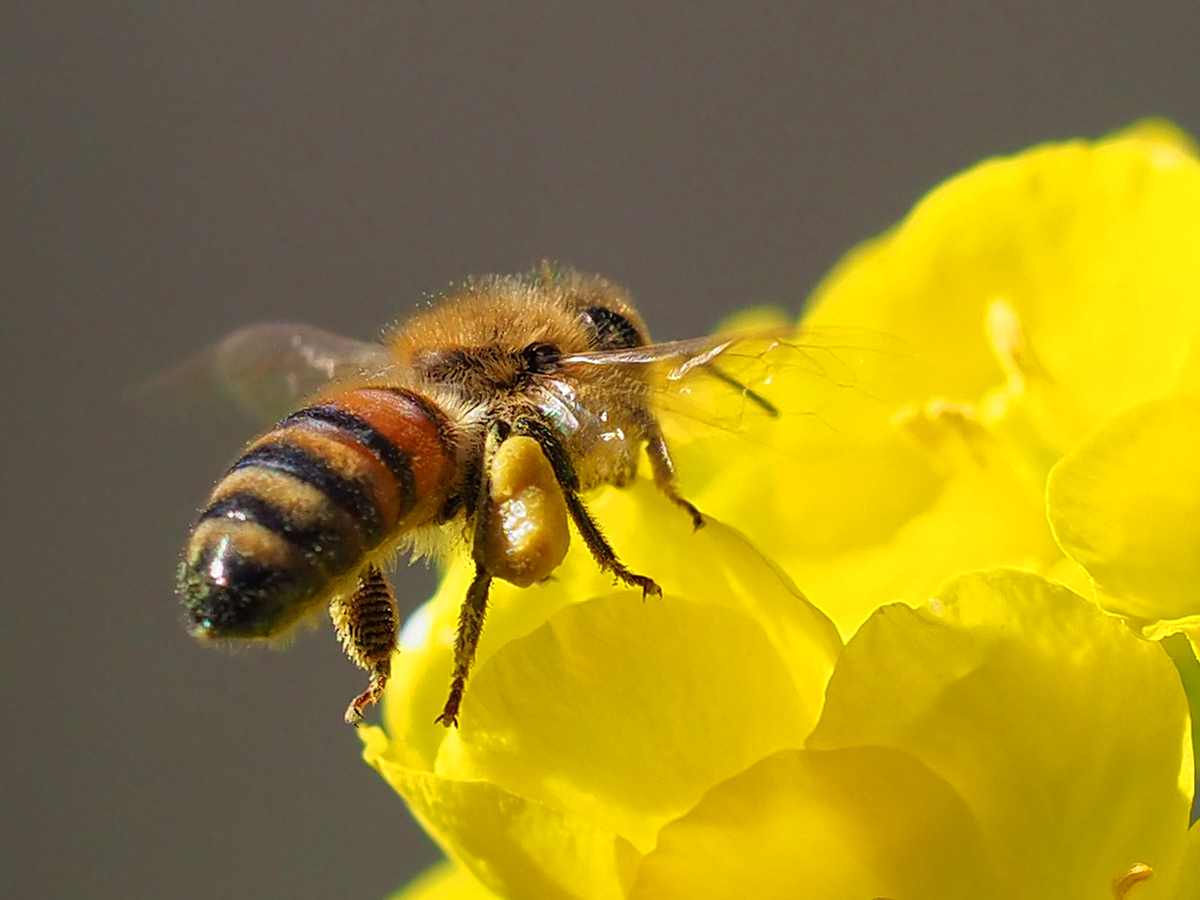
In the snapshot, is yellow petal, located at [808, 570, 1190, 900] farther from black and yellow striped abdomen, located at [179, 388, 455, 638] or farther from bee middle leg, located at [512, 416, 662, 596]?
black and yellow striped abdomen, located at [179, 388, 455, 638]

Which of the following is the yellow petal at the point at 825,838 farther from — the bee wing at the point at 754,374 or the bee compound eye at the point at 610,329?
the bee compound eye at the point at 610,329

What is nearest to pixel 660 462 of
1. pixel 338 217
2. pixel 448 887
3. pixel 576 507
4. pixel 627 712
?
pixel 576 507

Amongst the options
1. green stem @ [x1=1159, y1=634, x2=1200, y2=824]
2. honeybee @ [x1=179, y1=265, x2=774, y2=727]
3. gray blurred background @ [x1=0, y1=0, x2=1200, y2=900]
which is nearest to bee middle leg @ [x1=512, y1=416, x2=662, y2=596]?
honeybee @ [x1=179, y1=265, x2=774, y2=727]

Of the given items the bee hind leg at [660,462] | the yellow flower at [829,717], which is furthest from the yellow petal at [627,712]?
the bee hind leg at [660,462]

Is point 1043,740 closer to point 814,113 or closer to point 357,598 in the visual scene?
point 357,598

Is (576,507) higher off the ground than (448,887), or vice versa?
(576,507)

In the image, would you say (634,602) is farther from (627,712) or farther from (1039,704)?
(1039,704)

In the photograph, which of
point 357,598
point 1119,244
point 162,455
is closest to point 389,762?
point 357,598

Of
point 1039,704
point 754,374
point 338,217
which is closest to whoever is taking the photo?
point 1039,704
